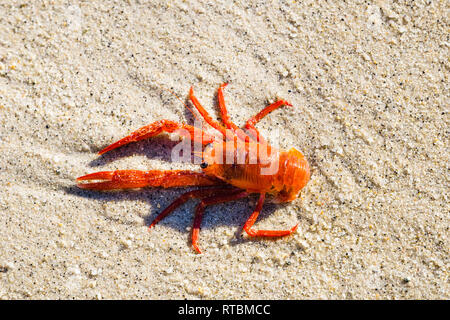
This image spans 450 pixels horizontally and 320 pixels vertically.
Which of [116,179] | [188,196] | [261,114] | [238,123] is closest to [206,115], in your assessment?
[238,123]

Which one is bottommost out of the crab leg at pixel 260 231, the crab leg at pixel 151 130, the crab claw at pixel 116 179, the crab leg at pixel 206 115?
the crab claw at pixel 116 179

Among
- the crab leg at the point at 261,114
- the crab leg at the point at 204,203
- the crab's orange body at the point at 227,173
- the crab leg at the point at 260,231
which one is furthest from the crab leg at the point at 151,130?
the crab leg at the point at 260,231

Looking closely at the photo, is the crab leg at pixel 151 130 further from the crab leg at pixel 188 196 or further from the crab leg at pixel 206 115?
the crab leg at pixel 188 196

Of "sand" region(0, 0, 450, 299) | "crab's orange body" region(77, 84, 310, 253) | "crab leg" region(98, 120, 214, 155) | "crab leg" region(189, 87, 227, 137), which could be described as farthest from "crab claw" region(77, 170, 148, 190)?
"crab leg" region(189, 87, 227, 137)

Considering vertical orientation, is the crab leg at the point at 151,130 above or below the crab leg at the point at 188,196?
above

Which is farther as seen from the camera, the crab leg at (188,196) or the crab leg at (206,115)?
the crab leg at (206,115)

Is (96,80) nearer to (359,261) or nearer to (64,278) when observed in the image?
(64,278)
